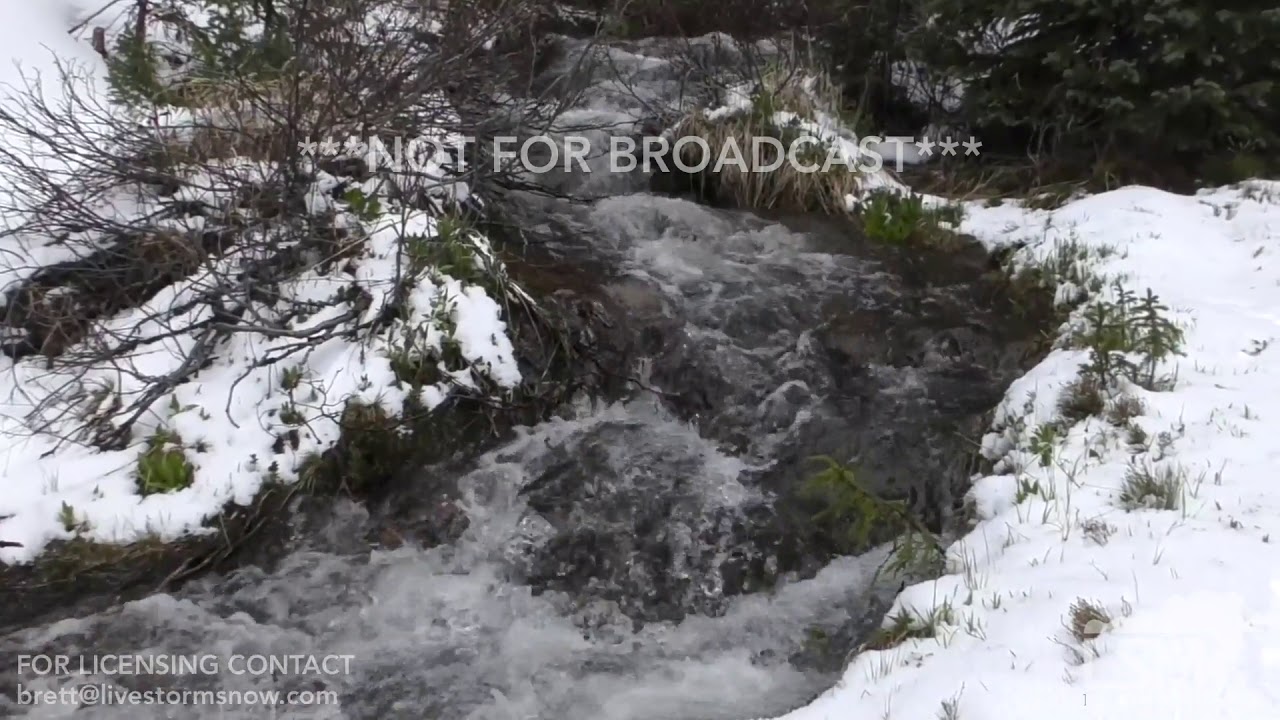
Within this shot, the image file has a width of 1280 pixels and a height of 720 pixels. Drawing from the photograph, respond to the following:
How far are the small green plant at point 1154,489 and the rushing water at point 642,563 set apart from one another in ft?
3.37

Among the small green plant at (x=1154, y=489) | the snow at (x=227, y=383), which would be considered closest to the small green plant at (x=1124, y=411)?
the small green plant at (x=1154, y=489)

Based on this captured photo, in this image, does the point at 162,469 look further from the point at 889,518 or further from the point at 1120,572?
the point at 1120,572

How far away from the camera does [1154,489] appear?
341 centimetres

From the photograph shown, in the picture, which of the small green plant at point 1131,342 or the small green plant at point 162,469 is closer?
the small green plant at point 162,469

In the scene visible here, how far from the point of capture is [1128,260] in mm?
5836

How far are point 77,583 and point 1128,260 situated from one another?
20.2 feet

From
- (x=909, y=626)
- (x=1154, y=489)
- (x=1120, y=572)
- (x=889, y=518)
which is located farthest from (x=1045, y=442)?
(x=909, y=626)

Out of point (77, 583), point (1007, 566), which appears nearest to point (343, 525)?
point (77, 583)

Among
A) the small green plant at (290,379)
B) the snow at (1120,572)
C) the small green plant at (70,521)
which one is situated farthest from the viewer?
the small green plant at (290,379)

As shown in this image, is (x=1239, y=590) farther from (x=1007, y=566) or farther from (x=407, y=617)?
(x=407, y=617)

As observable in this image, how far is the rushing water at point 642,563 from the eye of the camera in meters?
3.44

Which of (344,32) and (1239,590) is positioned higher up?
(344,32)

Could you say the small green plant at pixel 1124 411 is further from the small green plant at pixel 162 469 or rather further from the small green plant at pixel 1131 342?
the small green plant at pixel 162 469

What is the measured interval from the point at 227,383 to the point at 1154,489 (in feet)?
14.0
